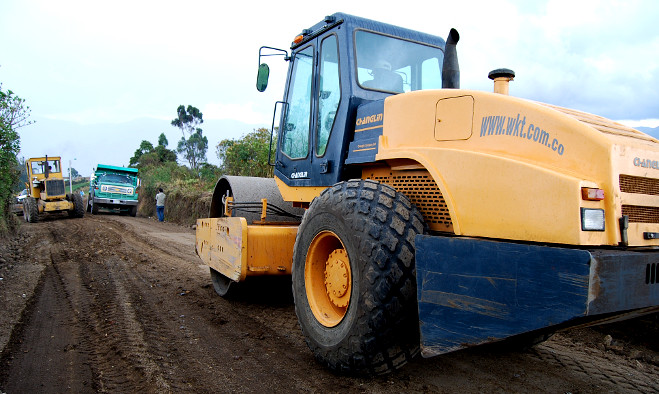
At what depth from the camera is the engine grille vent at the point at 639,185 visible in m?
2.58

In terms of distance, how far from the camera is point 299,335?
4547 millimetres

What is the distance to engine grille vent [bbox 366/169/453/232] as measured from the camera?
3270 mm

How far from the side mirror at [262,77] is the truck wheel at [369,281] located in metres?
2.21

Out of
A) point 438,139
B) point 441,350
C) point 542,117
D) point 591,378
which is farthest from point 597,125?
point 591,378

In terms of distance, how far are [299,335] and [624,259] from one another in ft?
9.79

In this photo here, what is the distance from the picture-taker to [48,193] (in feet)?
71.3

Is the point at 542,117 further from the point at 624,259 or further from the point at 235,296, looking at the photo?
the point at 235,296

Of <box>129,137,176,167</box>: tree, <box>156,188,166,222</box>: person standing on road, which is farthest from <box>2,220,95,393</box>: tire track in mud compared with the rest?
<box>129,137,176,167</box>: tree

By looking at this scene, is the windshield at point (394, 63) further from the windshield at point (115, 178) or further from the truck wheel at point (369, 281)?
the windshield at point (115, 178)

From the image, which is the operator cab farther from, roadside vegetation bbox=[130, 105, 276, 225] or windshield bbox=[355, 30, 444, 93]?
roadside vegetation bbox=[130, 105, 276, 225]

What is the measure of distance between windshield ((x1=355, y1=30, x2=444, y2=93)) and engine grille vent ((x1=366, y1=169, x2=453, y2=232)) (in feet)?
3.68

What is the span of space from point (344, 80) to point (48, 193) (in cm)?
2165

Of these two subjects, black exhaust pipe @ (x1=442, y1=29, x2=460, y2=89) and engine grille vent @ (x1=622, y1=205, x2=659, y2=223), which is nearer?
engine grille vent @ (x1=622, y1=205, x2=659, y2=223)

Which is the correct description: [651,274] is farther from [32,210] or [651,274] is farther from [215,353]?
[32,210]
